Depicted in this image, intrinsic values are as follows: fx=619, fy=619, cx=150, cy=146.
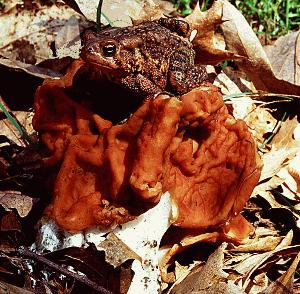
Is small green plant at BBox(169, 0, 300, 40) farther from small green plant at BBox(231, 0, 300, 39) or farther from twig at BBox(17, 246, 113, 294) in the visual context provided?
twig at BBox(17, 246, 113, 294)

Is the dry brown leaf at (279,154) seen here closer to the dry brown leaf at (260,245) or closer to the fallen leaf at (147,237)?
the dry brown leaf at (260,245)

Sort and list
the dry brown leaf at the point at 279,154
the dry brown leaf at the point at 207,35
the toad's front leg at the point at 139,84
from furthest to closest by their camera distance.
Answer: the dry brown leaf at the point at 207,35 → the dry brown leaf at the point at 279,154 → the toad's front leg at the point at 139,84

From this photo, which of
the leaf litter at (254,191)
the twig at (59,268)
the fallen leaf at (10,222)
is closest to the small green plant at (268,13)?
the leaf litter at (254,191)

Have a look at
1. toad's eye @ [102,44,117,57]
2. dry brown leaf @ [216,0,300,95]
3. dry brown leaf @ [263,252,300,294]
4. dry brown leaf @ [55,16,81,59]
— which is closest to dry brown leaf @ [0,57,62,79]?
dry brown leaf @ [55,16,81,59]

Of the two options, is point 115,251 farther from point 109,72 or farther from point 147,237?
point 109,72

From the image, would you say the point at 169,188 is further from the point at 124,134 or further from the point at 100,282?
the point at 100,282

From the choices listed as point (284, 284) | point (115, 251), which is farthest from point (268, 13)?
point (115, 251)

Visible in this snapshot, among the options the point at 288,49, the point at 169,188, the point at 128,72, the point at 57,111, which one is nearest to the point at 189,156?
the point at 169,188
